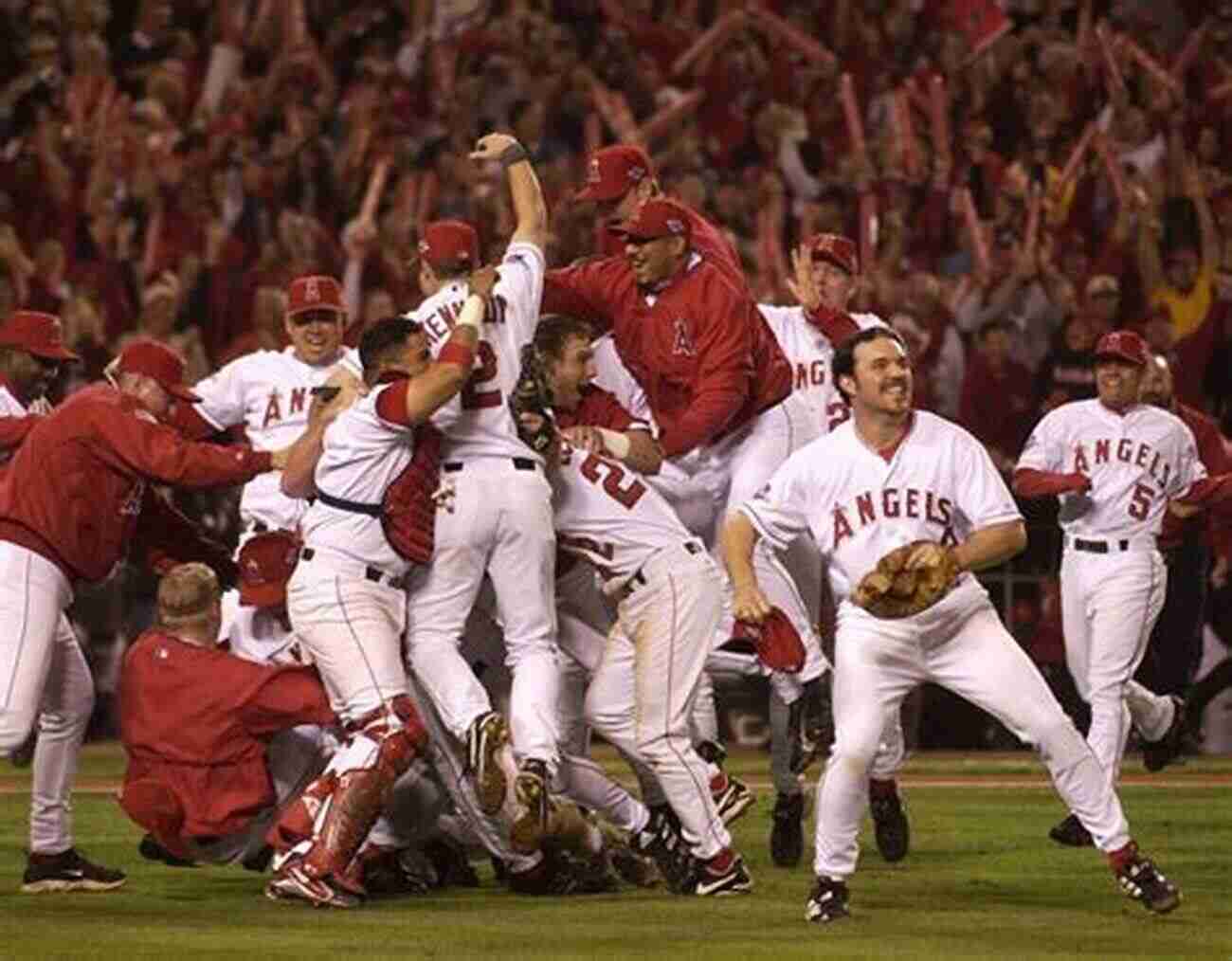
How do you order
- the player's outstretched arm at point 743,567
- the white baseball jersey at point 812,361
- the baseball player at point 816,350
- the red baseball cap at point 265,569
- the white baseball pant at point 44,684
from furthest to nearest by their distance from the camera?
the white baseball jersey at point 812,361
the baseball player at point 816,350
the red baseball cap at point 265,569
the white baseball pant at point 44,684
the player's outstretched arm at point 743,567

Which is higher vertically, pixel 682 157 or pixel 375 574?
pixel 682 157

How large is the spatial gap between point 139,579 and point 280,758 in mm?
8048

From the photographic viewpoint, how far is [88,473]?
12.4 metres

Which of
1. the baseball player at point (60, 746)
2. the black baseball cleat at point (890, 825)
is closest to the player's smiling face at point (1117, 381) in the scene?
the black baseball cleat at point (890, 825)

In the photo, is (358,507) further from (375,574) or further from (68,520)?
(68,520)

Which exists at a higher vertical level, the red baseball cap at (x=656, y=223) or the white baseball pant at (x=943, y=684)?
the red baseball cap at (x=656, y=223)

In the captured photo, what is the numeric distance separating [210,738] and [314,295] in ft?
10.8

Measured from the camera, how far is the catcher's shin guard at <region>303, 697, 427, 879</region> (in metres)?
11.7

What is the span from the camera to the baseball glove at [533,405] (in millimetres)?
12438

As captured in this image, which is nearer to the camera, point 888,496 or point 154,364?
point 888,496

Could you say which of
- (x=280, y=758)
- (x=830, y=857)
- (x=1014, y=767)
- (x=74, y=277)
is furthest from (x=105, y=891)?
(x=74, y=277)

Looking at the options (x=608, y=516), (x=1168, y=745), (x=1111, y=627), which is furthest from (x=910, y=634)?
(x=1168, y=745)

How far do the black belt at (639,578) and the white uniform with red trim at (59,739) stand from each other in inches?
77.9

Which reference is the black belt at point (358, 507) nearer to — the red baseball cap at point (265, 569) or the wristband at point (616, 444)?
the wristband at point (616, 444)
